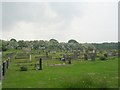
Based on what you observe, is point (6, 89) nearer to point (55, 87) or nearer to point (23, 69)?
point (55, 87)

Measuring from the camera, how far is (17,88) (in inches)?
647

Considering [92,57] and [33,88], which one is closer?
[33,88]

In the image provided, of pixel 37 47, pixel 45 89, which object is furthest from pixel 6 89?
pixel 37 47

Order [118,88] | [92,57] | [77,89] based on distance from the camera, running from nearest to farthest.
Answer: [77,89] → [118,88] → [92,57]

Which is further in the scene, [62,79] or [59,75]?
[59,75]

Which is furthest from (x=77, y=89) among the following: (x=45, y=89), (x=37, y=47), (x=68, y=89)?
(x=37, y=47)

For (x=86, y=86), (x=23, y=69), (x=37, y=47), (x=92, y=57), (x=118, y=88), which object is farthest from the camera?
(x=37, y=47)

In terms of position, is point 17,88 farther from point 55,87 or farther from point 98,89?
point 98,89

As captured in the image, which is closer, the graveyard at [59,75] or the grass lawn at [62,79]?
the grass lawn at [62,79]

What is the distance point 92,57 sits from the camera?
144ft

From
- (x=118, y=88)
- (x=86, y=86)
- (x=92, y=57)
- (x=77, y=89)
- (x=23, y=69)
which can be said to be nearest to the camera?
(x=77, y=89)

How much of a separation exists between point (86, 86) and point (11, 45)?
95429 mm

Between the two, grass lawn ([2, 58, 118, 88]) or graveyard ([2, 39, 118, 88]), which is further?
graveyard ([2, 39, 118, 88])

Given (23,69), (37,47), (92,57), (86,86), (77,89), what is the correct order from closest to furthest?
(77,89)
(86,86)
(23,69)
(92,57)
(37,47)
